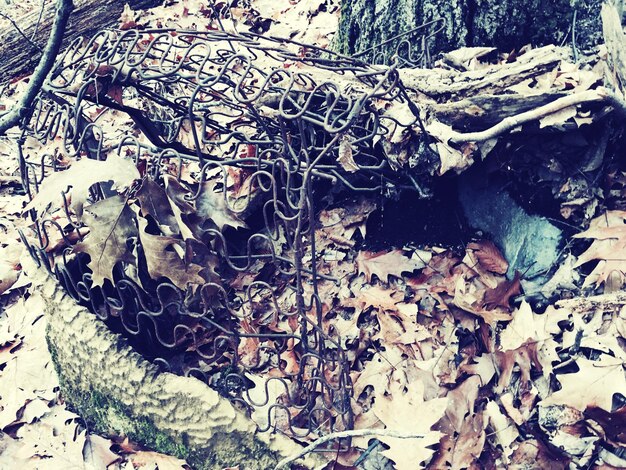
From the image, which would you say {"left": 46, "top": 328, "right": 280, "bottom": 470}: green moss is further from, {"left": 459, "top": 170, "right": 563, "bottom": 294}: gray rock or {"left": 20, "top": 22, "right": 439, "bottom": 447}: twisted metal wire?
{"left": 459, "top": 170, "right": 563, "bottom": 294}: gray rock

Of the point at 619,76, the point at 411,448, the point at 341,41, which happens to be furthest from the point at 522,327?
the point at 341,41

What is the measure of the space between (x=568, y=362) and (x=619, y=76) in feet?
3.97

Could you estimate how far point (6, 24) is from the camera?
15.1 feet

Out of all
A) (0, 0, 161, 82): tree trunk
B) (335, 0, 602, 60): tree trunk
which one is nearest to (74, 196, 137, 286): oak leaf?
(335, 0, 602, 60): tree trunk

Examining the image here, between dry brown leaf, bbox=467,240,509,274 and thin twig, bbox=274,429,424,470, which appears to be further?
dry brown leaf, bbox=467,240,509,274

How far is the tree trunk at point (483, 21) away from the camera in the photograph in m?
2.53

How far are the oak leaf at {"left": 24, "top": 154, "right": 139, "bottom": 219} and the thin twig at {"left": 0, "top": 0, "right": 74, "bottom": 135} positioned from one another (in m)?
0.23

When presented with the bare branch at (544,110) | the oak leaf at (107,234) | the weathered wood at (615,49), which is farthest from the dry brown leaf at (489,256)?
the oak leaf at (107,234)

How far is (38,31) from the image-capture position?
4453 millimetres

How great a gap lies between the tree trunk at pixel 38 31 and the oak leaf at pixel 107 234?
3.39 metres

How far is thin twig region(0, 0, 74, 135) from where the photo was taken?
1.54 metres

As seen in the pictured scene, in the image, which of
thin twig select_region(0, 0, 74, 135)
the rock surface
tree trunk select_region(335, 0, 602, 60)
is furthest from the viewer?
tree trunk select_region(335, 0, 602, 60)

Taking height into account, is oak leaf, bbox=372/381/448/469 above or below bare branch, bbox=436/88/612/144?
below

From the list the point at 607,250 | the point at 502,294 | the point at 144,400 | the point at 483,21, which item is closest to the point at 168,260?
the point at 144,400
